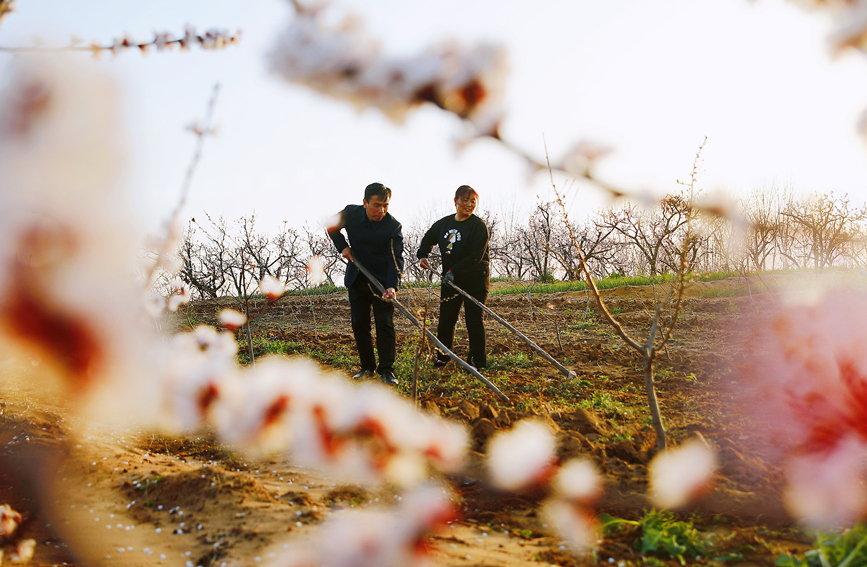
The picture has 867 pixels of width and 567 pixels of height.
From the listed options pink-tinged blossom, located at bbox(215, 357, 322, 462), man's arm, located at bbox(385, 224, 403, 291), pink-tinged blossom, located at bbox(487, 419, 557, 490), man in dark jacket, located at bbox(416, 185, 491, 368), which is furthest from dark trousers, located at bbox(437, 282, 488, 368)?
pink-tinged blossom, located at bbox(215, 357, 322, 462)

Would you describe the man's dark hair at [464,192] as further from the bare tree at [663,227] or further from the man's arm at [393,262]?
the bare tree at [663,227]

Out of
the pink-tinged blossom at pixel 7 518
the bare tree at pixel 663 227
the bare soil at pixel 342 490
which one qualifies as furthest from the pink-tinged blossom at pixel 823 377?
the pink-tinged blossom at pixel 7 518

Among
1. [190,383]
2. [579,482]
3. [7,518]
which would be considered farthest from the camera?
[579,482]

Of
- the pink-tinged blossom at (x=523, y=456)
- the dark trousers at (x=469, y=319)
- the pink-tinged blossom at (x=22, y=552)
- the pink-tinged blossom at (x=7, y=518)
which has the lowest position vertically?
the pink-tinged blossom at (x=523, y=456)

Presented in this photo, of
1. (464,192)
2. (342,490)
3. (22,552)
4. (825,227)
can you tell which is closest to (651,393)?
(342,490)

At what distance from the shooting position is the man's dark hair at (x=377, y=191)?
14.5ft

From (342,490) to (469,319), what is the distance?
2.81 m

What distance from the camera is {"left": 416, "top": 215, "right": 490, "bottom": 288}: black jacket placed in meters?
4.98

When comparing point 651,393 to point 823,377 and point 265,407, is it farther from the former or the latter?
point 265,407

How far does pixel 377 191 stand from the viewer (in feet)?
14.5

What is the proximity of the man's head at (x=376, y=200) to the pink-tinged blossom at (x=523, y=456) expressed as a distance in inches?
90.1

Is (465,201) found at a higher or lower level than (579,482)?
higher

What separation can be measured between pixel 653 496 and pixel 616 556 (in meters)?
0.52

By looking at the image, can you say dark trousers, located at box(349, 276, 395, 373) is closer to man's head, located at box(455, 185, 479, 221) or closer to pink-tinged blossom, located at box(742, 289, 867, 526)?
man's head, located at box(455, 185, 479, 221)
